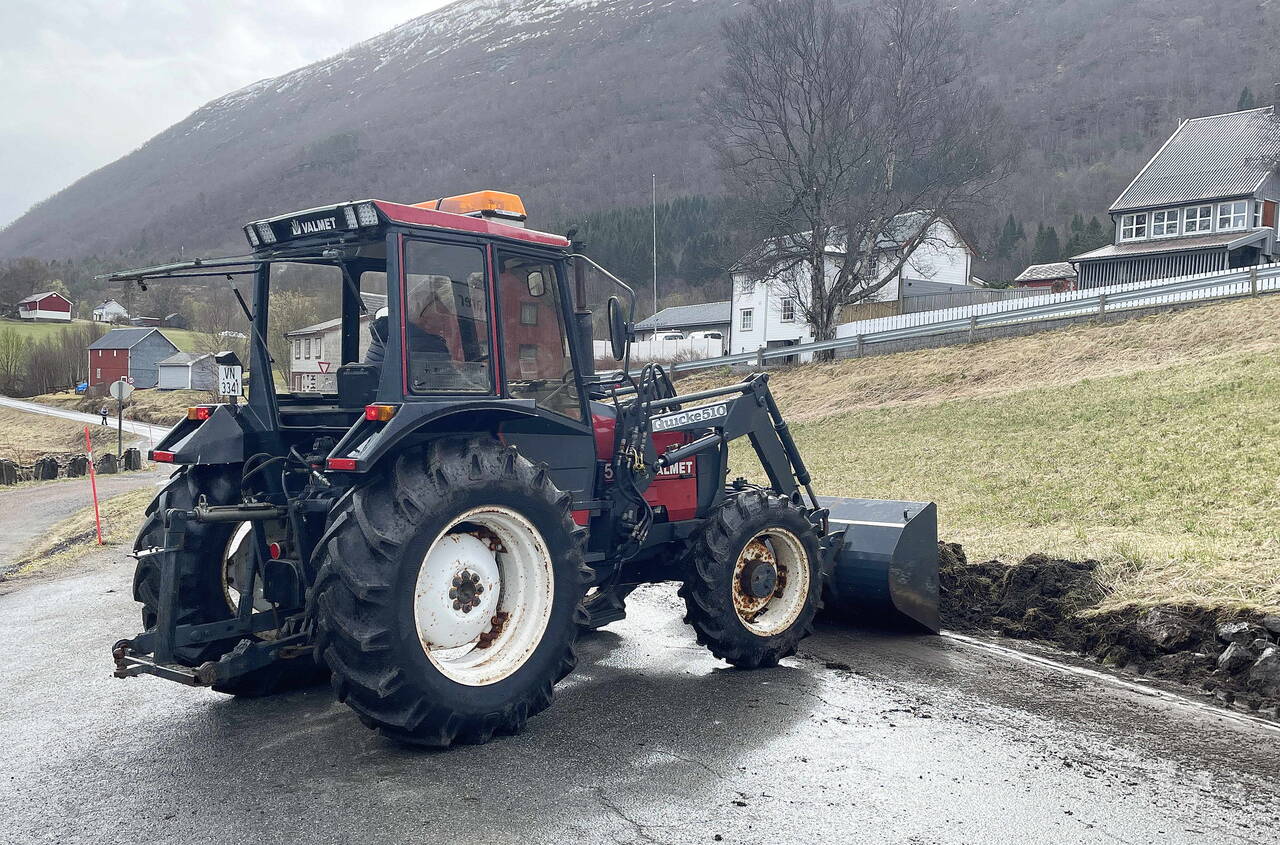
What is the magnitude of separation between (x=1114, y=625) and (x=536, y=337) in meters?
4.51

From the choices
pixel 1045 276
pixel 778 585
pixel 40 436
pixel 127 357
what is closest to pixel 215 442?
pixel 778 585

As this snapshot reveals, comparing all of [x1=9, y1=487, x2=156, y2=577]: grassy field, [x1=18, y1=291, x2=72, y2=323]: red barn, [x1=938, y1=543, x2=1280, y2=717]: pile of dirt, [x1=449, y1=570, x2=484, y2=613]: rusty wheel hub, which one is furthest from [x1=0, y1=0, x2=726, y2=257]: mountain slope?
[x1=449, y1=570, x2=484, y2=613]: rusty wheel hub

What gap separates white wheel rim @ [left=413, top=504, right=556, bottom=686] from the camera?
493 centimetres

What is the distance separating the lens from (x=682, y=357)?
44.9 meters

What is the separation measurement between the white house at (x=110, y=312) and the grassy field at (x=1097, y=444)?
9685cm

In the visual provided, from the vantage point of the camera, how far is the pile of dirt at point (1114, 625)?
6.18 meters

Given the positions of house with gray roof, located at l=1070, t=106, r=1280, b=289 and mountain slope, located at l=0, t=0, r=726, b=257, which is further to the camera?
mountain slope, located at l=0, t=0, r=726, b=257

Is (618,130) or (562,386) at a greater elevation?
(618,130)

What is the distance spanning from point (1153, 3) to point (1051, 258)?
7967cm

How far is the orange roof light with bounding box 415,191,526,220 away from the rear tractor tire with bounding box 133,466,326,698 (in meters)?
1.96

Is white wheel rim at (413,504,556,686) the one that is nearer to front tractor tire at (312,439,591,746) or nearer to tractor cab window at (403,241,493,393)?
front tractor tire at (312,439,591,746)

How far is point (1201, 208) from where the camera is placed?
42125 mm

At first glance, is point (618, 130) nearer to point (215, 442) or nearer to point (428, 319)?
point (215, 442)

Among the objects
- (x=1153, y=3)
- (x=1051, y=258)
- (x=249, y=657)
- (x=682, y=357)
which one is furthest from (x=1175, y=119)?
(x=249, y=657)
